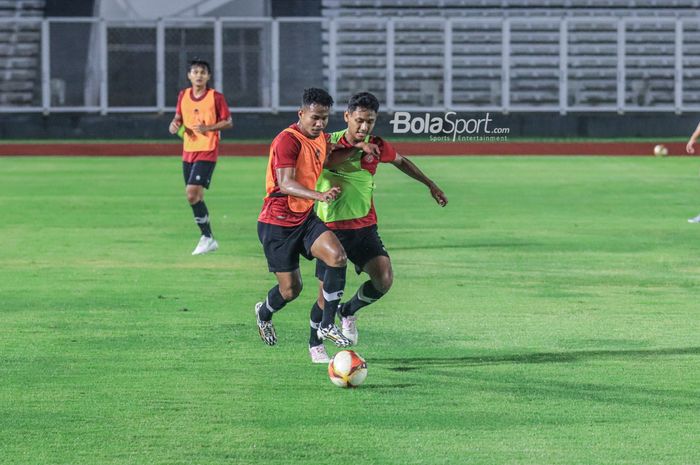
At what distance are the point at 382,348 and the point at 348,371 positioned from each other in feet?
4.81

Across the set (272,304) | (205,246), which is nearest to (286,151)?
(272,304)

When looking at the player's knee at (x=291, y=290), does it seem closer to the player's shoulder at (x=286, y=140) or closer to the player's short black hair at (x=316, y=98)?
the player's shoulder at (x=286, y=140)

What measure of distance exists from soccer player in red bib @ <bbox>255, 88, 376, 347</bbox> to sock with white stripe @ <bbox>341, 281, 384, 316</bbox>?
50 cm

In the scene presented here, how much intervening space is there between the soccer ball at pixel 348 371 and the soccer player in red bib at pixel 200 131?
7.21 metres

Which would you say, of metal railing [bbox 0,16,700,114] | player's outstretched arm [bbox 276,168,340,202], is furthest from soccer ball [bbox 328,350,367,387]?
metal railing [bbox 0,16,700,114]

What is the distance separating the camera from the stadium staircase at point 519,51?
128ft

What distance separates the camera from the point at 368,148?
8844 millimetres

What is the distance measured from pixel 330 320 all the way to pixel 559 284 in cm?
421

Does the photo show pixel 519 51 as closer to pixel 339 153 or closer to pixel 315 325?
pixel 339 153

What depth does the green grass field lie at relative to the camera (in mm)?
6582

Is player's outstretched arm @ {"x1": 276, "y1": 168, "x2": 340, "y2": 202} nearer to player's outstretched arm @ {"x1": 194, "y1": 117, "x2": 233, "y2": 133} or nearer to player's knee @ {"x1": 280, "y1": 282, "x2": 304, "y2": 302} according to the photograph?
player's knee @ {"x1": 280, "y1": 282, "x2": 304, "y2": 302}

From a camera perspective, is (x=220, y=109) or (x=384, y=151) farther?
(x=220, y=109)

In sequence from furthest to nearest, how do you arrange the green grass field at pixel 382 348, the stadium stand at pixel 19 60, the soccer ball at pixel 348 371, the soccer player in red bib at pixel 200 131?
the stadium stand at pixel 19 60 → the soccer player in red bib at pixel 200 131 → the soccer ball at pixel 348 371 → the green grass field at pixel 382 348
